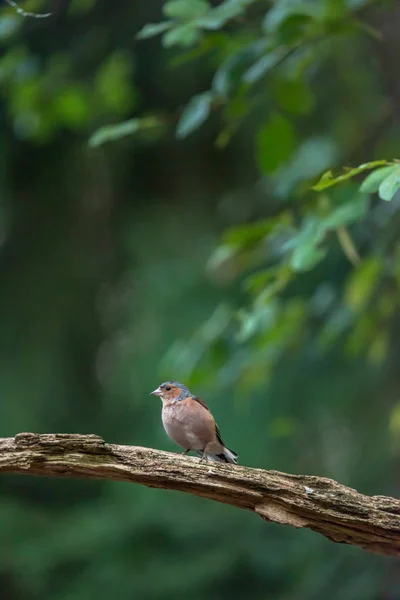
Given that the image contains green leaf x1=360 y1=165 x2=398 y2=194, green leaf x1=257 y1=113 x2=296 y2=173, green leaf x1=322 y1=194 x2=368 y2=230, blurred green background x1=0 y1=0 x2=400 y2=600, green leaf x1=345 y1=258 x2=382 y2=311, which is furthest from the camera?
blurred green background x1=0 y1=0 x2=400 y2=600

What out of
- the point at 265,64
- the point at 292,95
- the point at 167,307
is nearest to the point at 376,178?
the point at 265,64

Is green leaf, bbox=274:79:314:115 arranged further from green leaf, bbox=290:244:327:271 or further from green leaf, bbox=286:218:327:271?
green leaf, bbox=290:244:327:271

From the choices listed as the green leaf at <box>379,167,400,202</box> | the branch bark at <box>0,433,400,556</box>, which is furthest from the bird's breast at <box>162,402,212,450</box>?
the green leaf at <box>379,167,400,202</box>

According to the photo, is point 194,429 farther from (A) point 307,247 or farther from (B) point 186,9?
(B) point 186,9

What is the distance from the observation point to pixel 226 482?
263 cm

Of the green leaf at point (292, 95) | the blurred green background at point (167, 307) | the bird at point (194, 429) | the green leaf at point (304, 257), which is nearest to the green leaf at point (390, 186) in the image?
the green leaf at point (304, 257)

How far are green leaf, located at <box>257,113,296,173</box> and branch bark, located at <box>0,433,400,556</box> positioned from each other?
80.6 inches

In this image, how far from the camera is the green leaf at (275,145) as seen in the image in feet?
14.2

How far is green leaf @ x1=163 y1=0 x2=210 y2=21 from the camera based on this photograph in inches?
143

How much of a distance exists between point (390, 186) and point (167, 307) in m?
4.18

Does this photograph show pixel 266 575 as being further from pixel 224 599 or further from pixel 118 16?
pixel 118 16

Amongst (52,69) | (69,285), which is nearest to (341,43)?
(52,69)

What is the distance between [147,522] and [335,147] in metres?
3.10

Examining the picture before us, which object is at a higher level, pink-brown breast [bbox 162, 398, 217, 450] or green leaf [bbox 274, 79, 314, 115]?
green leaf [bbox 274, 79, 314, 115]
